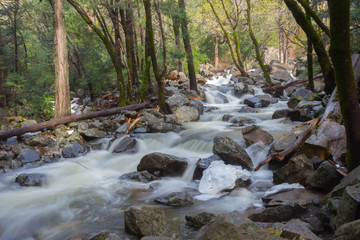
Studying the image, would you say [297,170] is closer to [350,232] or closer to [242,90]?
[350,232]

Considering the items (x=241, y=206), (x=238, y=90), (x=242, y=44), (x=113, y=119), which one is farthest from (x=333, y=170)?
(x=242, y=44)

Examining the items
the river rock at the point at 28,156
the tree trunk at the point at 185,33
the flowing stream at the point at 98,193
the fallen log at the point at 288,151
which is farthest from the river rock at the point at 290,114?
the river rock at the point at 28,156

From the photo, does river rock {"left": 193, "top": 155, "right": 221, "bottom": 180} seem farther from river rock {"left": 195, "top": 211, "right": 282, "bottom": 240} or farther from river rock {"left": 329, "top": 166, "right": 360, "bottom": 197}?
river rock {"left": 195, "top": 211, "right": 282, "bottom": 240}

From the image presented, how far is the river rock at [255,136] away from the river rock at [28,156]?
6.02 meters

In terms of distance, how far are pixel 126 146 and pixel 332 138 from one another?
5.74m

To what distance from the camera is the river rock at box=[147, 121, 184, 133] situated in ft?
31.6

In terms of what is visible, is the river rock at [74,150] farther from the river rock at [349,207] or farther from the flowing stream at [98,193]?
the river rock at [349,207]

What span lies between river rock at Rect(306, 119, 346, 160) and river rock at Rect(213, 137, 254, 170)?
1.39m

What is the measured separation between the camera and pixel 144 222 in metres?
3.50

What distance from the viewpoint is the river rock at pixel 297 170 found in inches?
178

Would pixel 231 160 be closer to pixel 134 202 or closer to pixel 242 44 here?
pixel 134 202

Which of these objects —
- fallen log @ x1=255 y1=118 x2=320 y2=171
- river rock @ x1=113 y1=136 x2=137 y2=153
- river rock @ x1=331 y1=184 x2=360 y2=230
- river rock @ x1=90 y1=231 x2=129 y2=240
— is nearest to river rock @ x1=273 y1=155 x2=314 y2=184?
fallen log @ x1=255 y1=118 x2=320 y2=171

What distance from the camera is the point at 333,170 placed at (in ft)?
12.7

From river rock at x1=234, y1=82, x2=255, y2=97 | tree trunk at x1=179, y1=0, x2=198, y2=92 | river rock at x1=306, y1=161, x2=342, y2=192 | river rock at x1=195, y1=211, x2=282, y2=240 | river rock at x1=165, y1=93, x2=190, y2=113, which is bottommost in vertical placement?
river rock at x1=306, y1=161, x2=342, y2=192
